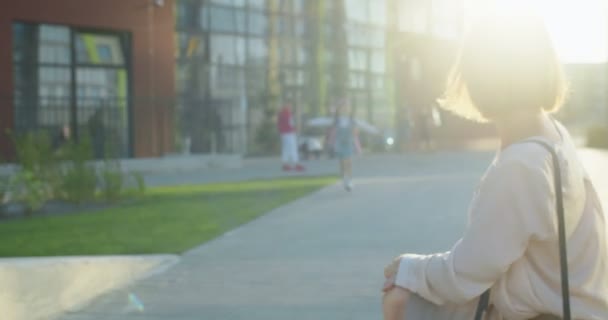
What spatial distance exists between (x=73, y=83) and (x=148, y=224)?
11.9 meters

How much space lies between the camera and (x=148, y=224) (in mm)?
10656

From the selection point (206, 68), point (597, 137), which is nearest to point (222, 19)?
point (206, 68)

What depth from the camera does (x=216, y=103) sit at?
2359cm

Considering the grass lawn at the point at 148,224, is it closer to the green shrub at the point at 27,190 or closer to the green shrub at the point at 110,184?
the green shrub at the point at 110,184

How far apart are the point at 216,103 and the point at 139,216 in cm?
1217

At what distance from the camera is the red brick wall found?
800 inches

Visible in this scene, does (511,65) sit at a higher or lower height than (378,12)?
lower

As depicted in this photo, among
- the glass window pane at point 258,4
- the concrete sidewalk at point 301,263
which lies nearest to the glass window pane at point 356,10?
the glass window pane at point 258,4

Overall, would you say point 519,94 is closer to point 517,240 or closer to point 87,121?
point 517,240

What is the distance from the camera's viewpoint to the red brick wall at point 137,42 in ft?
66.6

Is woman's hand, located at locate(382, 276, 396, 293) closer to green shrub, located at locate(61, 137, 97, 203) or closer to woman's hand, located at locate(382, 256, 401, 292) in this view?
woman's hand, located at locate(382, 256, 401, 292)

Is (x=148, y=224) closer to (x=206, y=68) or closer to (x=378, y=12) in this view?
(x=206, y=68)

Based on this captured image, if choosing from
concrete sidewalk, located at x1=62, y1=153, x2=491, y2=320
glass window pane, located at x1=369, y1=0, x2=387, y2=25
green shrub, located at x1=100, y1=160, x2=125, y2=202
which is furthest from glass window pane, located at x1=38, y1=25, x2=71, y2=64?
glass window pane, located at x1=369, y1=0, x2=387, y2=25

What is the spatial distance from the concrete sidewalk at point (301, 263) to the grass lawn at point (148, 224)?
0.36 metres
